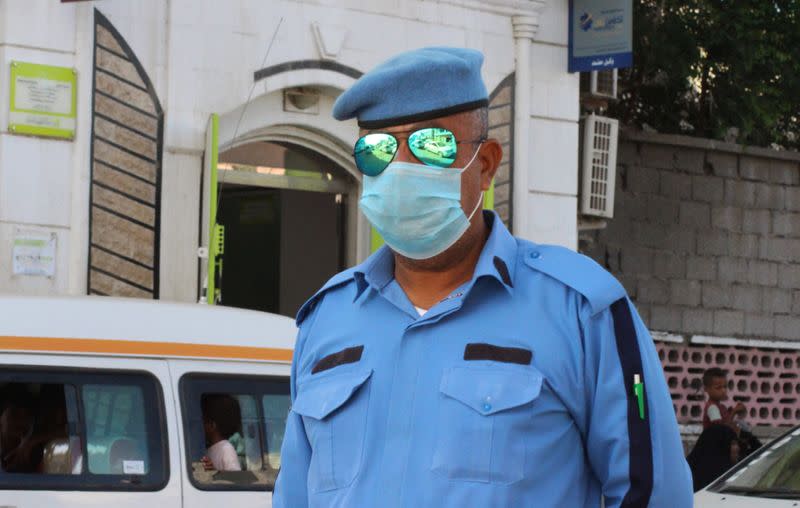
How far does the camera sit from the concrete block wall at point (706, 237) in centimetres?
1673

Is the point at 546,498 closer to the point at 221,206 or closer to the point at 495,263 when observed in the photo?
the point at 495,263

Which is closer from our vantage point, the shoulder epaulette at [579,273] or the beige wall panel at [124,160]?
the shoulder epaulette at [579,273]

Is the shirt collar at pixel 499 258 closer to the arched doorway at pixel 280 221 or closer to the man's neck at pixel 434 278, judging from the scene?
the man's neck at pixel 434 278

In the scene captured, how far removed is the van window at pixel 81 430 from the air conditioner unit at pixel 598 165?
905cm

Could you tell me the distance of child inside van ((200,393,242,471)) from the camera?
657 centimetres

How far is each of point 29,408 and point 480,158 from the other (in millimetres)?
3584

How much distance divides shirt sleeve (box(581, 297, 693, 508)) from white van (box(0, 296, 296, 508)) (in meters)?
3.70

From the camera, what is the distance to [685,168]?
675 inches

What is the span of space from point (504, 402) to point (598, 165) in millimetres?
12730

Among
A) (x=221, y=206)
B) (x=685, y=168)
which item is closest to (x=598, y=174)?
(x=685, y=168)

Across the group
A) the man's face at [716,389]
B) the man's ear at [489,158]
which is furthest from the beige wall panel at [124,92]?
the man's ear at [489,158]

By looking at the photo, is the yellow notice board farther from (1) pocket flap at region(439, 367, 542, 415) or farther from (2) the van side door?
(1) pocket flap at region(439, 367, 542, 415)

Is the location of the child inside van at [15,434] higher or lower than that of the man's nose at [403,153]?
lower

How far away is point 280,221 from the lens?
1471 centimetres
